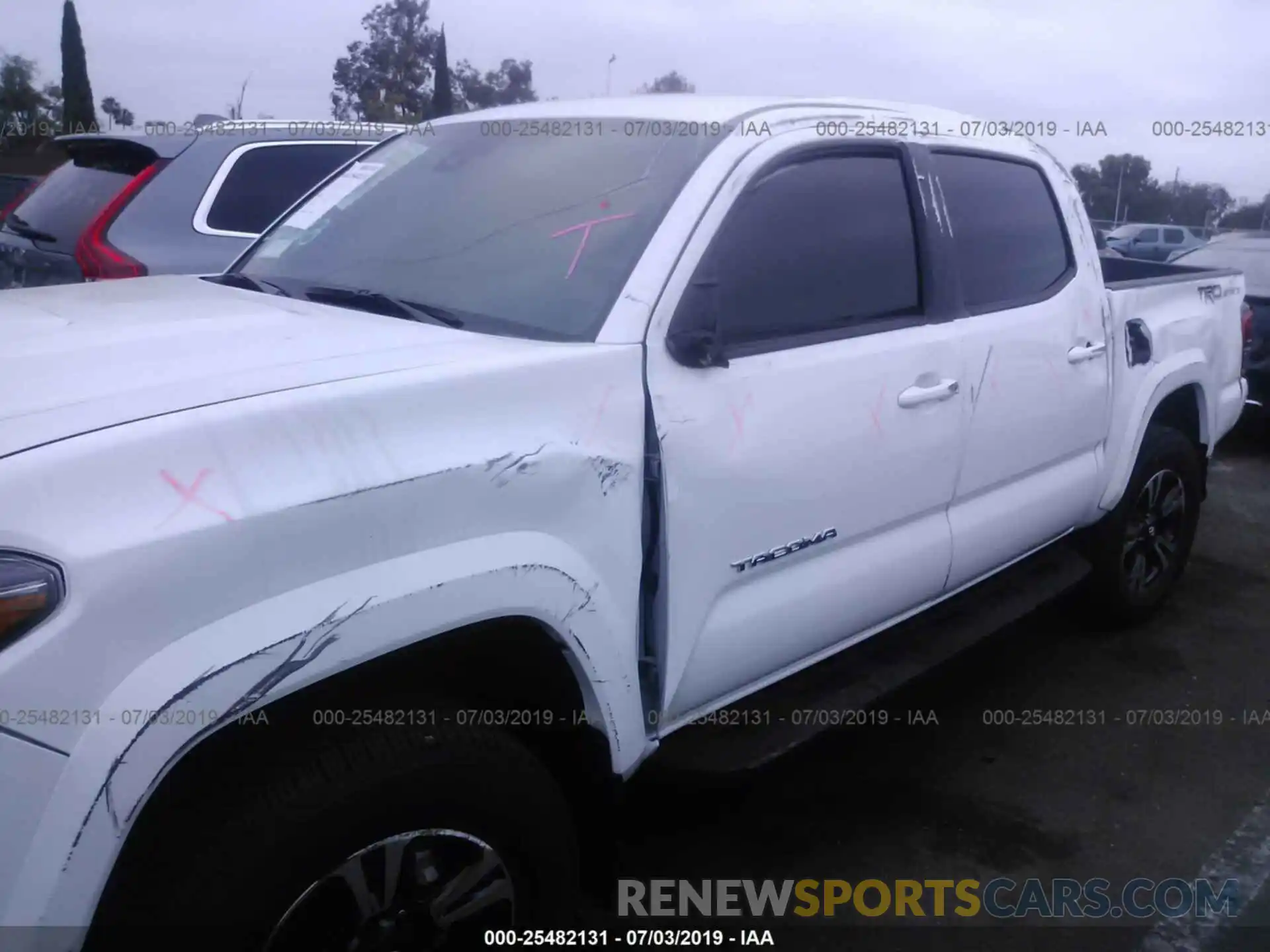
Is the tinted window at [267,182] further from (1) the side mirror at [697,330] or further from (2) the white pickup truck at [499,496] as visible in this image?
(1) the side mirror at [697,330]

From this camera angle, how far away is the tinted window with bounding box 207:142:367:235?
18.1 feet

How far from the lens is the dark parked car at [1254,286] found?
7.71 meters

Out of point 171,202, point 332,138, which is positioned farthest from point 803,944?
point 332,138

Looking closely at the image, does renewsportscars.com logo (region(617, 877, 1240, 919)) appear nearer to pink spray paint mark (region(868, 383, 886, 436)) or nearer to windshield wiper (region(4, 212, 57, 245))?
pink spray paint mark (region(868, 383, 886, 436))

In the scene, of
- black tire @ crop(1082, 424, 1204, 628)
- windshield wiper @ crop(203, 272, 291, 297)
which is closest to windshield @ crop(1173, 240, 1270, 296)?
black tire @ crop(1082, 424, 1204, 628)

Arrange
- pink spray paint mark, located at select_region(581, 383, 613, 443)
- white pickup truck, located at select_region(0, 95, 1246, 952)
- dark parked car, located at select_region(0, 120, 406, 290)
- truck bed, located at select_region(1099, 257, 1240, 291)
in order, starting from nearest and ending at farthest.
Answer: white pickup truck, located at select_region(0, 95, 1246, 952) < pink spray paint mark, located at select_region(581, 383, 613, 443) < truck bed, located at select_region(1099, 257, 1240, 291) < dark parked car, located at select_region(0, 120, 406, 290)

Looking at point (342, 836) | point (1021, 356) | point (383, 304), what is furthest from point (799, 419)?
point (342, 836)

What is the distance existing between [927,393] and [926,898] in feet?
4.22

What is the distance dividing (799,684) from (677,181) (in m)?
1.25

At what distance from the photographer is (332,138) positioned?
247 inches

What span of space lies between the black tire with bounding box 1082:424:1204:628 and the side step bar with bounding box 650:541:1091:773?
24 centimetres

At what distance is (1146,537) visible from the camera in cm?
442

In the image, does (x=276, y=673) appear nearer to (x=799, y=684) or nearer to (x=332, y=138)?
(x=799, y=684)

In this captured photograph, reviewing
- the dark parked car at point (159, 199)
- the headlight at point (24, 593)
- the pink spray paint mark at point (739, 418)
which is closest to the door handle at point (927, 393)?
the pink spray paint mark at point (739, 418)
